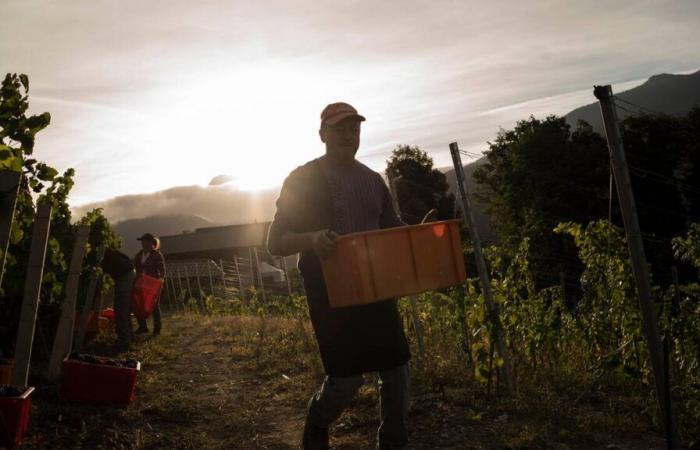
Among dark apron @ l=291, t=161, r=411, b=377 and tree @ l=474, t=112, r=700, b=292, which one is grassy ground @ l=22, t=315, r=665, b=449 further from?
tree @ l=474, t=112, r=700, b=292

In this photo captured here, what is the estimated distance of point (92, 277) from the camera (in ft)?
26.7

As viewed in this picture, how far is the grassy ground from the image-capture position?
159 inches

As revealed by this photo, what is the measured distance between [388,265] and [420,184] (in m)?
33.7

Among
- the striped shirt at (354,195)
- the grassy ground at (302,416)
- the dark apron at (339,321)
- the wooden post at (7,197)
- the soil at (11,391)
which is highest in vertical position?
the wooden post at (7,197)

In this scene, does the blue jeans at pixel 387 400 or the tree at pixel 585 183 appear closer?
the blue jeans at pixel 387 400

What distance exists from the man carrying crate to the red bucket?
6492 mm

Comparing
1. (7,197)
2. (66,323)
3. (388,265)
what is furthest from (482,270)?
(66,323)

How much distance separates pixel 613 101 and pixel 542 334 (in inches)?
114

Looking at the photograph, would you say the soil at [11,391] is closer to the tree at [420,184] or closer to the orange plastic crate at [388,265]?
the orange plastic crate at [388,265]

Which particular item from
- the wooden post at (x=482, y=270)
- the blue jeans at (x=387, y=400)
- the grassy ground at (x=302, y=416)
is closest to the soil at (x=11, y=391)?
the grassy ground at (x=302, y=416)

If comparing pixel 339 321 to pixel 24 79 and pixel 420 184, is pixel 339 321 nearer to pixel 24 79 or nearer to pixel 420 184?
pixel 24 79

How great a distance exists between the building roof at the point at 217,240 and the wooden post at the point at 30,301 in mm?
36276

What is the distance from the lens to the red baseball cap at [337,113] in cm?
304

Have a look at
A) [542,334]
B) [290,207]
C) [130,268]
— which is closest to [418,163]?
[130,268]
